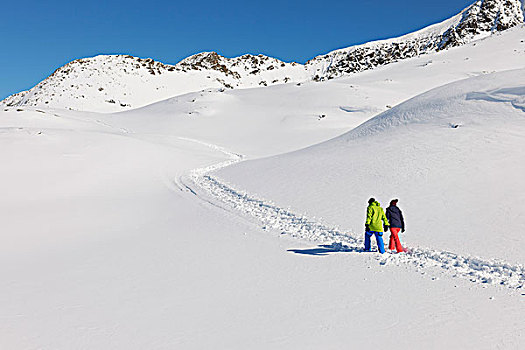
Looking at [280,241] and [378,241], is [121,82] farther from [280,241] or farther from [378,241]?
→ [378,241]

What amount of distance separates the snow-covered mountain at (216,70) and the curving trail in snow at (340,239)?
78.4m

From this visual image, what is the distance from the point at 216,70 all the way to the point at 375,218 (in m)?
127

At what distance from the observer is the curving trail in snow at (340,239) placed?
6336 mm

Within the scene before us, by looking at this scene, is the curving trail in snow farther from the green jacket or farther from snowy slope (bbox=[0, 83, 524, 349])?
the green jacket

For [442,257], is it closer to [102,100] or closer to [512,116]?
[512,116]

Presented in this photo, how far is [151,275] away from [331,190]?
25.8 feet

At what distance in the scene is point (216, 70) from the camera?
12762 cm

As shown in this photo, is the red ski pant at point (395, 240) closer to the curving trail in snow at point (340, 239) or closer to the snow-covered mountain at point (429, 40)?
the curving trail in snow at point (340, 239)

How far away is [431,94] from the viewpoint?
19766mm

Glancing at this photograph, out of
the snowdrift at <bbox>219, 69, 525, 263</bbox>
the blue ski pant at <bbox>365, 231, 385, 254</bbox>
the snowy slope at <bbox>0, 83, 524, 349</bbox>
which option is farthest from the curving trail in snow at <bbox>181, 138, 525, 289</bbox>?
the snowdrift at <bbox>219, 69, 525, 263</bbox>

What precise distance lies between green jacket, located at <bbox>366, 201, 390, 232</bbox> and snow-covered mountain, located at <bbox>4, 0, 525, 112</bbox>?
8593 centimetres

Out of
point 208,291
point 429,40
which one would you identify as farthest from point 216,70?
point 208,291

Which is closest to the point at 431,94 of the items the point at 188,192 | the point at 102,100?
the point at 188,192

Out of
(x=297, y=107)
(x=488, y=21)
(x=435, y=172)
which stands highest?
(x=488, y=21)
